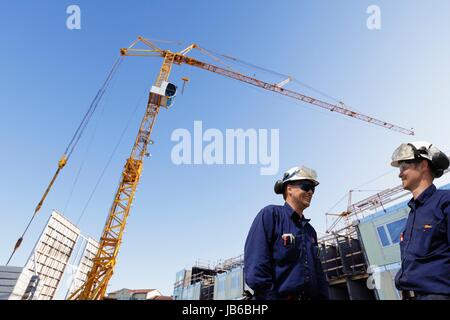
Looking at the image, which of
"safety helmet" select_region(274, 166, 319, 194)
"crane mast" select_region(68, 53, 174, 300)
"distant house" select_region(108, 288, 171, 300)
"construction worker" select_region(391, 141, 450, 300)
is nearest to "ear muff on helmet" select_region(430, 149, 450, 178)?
"construction worker" select_region(391, 141, 450, 300)

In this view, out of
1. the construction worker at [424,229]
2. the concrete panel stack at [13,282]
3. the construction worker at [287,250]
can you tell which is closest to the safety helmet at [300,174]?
the construction worker at [287,250]

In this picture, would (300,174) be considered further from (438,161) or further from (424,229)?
(438,161)

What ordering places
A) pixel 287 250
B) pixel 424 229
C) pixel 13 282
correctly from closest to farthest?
1. pixel 424 229
2. pixel 287 250
3. pixel 13 282

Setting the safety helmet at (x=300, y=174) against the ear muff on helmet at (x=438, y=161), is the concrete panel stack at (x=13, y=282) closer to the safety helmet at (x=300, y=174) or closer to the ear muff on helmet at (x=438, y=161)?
the safety helmet at (x=300, y=174)

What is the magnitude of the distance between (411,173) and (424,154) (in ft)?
0.73

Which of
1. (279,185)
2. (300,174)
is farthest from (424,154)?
(279,185)

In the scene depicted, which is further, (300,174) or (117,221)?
(117,221)

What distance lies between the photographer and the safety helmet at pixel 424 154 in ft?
8.72

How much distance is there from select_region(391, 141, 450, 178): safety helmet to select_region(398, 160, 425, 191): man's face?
3.1 inches

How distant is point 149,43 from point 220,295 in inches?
1372

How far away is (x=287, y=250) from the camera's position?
264 centimetres

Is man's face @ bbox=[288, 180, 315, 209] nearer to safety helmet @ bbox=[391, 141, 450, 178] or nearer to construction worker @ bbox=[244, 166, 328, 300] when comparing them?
construction worker @ bbox=[244, 166, 328, 300]

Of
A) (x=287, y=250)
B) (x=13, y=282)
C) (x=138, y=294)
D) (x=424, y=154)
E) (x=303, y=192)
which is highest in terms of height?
(x=138, y=294)
